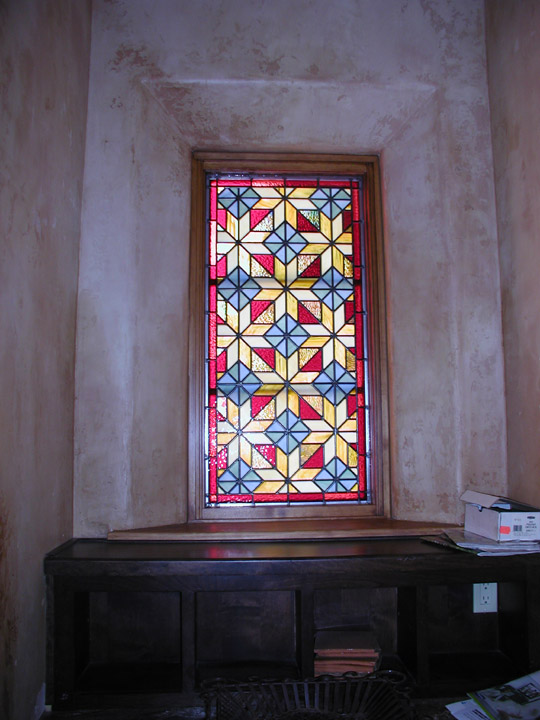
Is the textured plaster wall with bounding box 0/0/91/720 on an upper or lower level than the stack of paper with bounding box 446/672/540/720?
upper

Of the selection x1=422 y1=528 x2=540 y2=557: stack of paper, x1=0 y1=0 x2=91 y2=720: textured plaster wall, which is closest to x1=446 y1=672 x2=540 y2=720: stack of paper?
x1=422 y1=528 x2=540 y2=557: stack of paper

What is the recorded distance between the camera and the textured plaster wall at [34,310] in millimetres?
1677

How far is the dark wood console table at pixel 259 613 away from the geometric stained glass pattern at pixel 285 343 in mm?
451

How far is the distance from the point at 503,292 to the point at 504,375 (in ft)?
1.23

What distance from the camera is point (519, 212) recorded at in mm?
2361

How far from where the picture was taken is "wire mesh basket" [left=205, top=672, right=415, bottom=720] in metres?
1.61

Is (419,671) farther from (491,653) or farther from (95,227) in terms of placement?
(95,227)

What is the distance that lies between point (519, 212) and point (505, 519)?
49.9 inches

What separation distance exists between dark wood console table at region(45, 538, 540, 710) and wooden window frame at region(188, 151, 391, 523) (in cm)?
32

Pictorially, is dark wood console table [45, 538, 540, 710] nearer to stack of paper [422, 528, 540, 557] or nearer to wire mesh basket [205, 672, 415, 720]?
stack of paper [422, 528, 540, 557]

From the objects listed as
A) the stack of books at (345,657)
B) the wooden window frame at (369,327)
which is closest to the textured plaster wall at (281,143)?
the wooden window frame at (369,327)

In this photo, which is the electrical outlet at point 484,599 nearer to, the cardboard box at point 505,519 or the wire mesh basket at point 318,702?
Result: the cardboard box at point 505,519

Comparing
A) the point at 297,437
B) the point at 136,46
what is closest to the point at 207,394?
the point at 297,437

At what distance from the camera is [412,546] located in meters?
2.19
